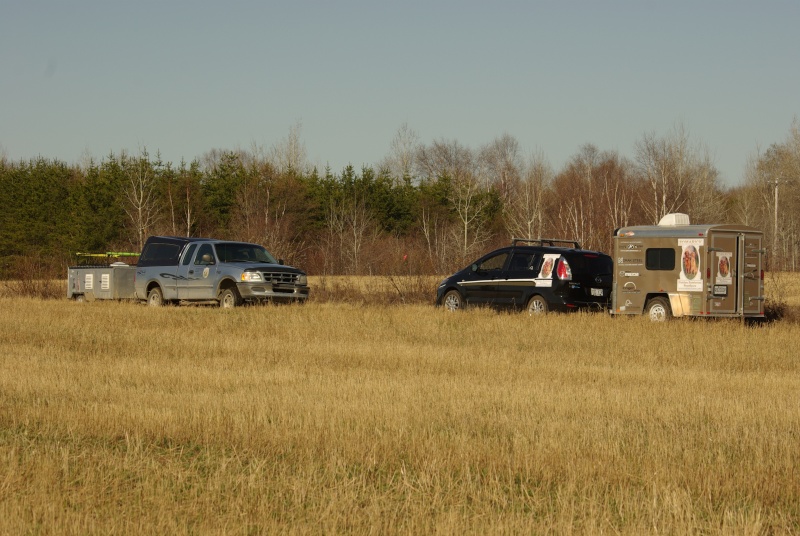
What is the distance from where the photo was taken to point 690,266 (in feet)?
68.9

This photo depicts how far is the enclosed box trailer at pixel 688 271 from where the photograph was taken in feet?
68.4

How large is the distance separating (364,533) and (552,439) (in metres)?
2.95

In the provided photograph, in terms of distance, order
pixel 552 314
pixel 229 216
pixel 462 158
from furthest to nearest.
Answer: pixel 462 158
pixel 229 216
pixel 552 314

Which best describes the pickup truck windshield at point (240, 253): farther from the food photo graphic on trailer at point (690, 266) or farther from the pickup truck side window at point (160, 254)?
the food photo graphic on trailer at point (690, 266)

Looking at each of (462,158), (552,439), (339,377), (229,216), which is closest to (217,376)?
(339,377)

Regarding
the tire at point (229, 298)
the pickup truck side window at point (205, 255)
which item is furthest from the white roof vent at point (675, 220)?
the pickup truck side window at point (205, 255)

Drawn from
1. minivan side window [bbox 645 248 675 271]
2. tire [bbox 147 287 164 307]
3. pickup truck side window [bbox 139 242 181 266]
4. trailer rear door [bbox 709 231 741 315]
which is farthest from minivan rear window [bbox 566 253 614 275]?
tire [bbox 147 287 164 307]

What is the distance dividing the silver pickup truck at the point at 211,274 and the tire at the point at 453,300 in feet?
12.7

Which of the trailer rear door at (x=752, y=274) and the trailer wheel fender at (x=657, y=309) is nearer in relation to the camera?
the trailer rear door at (x=752, y=274)

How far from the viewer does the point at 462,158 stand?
9888cm

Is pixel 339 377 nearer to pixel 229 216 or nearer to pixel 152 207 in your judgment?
pixel 152 207

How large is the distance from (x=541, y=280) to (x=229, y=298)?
7947 mm

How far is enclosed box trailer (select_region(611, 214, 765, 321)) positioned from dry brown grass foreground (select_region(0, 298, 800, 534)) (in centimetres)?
400

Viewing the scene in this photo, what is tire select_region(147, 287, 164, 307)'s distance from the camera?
26734 mm
